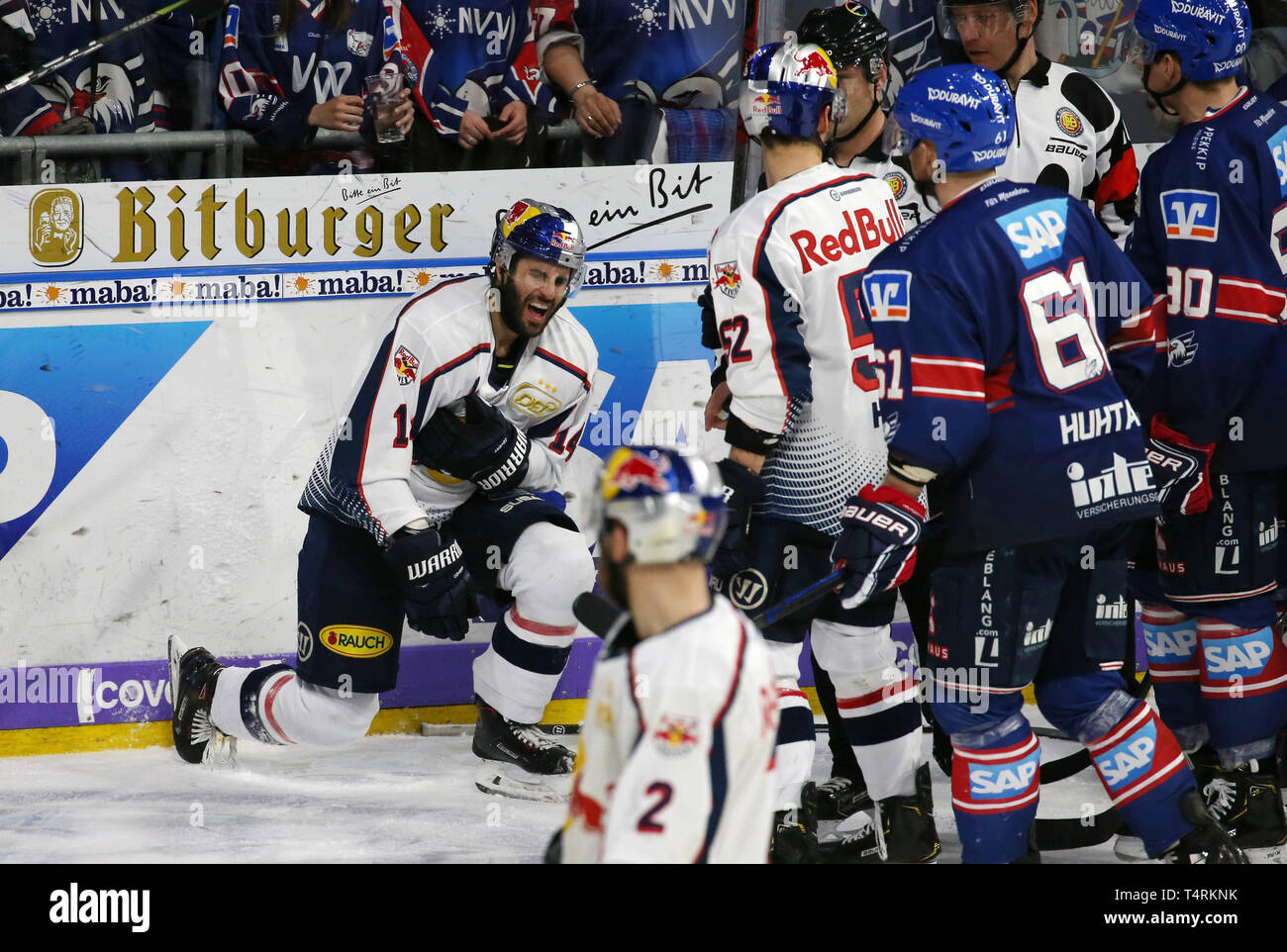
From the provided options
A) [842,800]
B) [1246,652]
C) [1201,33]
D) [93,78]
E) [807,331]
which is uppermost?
[1201,33]

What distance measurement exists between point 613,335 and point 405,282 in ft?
2.09

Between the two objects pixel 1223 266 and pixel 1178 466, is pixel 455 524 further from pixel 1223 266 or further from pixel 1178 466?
pixel 1223 266

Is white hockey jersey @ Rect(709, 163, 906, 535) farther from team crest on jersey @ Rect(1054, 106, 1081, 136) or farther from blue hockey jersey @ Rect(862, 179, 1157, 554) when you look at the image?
team crest on jersey @ Rect(1054, 106, 1081, 136)

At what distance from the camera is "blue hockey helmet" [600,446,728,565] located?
211 centimetres

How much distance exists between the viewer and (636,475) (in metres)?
2.13

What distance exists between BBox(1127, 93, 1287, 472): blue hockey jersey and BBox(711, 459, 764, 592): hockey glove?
103 cm

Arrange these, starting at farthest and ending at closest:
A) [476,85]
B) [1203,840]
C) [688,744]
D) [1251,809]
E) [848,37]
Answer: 1. [476,85]
2. [848,37]
3. [1251,809]
4. [1203,840]
5. [688,744]

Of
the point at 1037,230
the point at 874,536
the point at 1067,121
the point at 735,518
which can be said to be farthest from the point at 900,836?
the point at 1067,121

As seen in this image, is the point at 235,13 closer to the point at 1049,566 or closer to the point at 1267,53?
the point at 1049,566

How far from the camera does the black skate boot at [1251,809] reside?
3910 millimetres

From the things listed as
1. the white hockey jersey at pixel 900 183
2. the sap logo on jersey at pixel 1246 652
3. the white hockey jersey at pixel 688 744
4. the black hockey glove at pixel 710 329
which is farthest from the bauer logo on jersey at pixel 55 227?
the sap logo on jersey at pixel 1246 652

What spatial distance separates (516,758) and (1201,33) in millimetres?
2587

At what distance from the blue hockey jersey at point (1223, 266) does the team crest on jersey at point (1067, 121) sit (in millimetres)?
715
